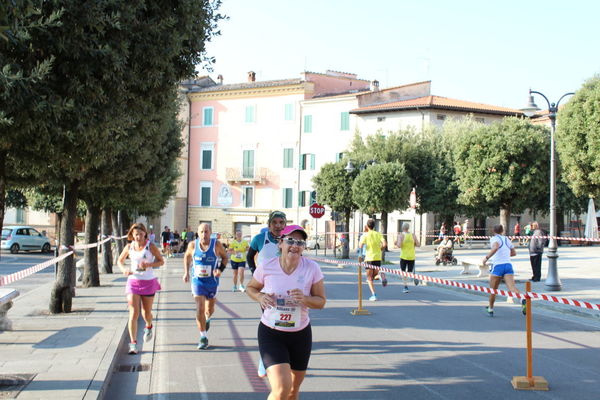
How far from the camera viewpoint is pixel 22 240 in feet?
136

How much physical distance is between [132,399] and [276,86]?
174 feet

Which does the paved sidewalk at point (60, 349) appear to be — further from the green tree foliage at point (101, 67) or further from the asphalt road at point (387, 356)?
the green tree foliage at point (101, 67)

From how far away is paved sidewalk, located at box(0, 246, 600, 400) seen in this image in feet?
23.3

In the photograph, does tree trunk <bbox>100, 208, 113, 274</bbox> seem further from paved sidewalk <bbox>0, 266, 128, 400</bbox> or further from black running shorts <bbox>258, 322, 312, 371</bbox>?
black running shorts <bbox>258, 322, 312, 371</bbox>

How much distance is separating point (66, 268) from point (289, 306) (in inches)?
383

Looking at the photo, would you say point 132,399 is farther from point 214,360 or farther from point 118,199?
point 118,199

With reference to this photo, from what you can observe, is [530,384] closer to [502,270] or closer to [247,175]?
[502,270]

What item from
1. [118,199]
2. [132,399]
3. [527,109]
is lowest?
[132,399]

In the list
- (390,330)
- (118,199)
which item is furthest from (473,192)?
(390,330)

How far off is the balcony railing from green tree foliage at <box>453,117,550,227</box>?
25012mm

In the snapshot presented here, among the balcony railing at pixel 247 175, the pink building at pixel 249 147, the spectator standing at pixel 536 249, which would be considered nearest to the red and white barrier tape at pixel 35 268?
the spectator standing at pixel 536 249

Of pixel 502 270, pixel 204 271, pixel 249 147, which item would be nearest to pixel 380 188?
pixel 502 270

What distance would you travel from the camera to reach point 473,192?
38375 mm

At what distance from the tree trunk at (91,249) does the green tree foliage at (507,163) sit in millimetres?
21466
